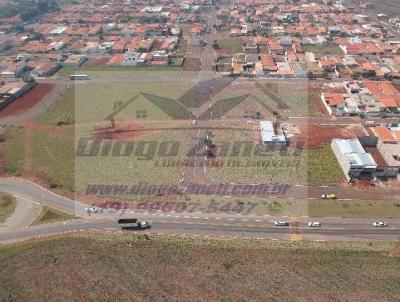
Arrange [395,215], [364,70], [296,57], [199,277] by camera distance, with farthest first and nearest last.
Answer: [296,57] → [364,70] → [395,215] → [199,277]

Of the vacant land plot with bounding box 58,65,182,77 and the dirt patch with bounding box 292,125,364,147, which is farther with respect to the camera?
the vacant land plot with bounding box 58,65,182,77

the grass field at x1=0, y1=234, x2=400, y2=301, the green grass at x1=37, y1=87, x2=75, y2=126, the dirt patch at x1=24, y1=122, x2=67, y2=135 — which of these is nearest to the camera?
the grass field at x1=0, y1=234, x2=400, y2=301

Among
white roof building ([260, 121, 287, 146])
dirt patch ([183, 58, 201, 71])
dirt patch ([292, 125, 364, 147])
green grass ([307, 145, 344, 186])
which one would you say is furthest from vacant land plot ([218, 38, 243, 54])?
green grass ([307, 145, 344, 186])

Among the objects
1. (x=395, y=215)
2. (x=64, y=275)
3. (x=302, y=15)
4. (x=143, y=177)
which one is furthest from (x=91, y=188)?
(x=302, y=15)

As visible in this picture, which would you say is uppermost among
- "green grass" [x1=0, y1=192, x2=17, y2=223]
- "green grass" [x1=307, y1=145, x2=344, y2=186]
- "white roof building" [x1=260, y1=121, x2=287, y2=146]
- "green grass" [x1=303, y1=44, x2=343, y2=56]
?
"green grass" [x1=303, y1=44, x2=343, y2=56]

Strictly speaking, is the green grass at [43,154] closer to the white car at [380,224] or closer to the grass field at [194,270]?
the grass field at [194,270]

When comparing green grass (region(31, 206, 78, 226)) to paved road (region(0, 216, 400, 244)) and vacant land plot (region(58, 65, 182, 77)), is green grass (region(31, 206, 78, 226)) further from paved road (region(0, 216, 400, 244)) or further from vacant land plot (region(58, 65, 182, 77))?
vacant land plot (region(58, 65, 182, 77))

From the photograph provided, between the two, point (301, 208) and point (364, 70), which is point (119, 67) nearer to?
point (364, 70)
